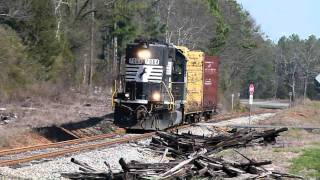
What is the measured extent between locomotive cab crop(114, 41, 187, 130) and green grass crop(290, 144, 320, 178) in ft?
26.9

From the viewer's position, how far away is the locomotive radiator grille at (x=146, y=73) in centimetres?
2470

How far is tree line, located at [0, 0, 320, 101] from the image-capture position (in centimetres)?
3931

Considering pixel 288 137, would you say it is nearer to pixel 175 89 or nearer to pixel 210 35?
pixel 175 89

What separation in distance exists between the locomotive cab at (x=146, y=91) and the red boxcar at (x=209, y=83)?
6509mm

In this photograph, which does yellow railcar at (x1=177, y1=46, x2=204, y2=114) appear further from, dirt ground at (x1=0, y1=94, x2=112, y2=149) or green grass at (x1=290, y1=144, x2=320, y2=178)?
green grass at (x1=290, y1=144, x2=320, y2=178)

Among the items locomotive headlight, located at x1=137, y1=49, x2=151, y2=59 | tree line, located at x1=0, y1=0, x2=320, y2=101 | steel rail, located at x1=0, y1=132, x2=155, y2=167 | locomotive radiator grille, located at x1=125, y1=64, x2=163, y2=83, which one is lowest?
steel rail, located at x1=0, y1=132, x2=155, y2=167

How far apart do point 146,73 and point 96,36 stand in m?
36.0

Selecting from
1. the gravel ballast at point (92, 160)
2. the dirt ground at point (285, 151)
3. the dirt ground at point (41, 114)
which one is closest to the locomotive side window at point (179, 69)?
the dirt ground at point (285, 151)

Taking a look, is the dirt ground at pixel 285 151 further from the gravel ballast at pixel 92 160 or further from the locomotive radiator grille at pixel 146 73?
the locomotive radiator grille at pixel 146 73

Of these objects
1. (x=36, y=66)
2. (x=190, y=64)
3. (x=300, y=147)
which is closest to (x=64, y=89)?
(x=36, y=66)

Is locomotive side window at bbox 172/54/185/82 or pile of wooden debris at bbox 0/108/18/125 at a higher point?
locomotive side window at bbox 172/54/185/82

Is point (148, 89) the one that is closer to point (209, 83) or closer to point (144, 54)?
point (144, 54)

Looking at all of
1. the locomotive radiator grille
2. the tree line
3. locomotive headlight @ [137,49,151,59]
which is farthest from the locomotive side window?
the tree line

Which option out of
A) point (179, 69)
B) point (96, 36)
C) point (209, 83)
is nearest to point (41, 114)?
point (179, 69)
